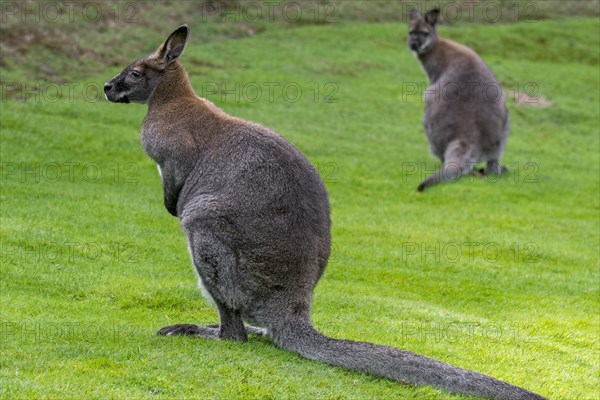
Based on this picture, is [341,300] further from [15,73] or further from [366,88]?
[366,88]

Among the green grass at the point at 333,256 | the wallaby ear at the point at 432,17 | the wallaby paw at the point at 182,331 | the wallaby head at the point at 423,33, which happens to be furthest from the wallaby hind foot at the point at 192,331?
the wallaby ear at the point at 432,17

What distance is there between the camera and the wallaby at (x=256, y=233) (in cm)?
807

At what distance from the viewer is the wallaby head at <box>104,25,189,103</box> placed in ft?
31.5

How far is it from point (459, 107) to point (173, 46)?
13079 mm

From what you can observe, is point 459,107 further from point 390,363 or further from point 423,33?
point 390,363

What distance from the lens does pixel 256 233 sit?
8.20 metres

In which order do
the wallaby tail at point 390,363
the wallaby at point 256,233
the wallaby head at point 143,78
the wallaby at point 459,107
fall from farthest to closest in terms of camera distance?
the wallaby at point 459,107, the wallaby head at point 143,78, the wallaby at point 256,233, the wallaby tail at point 390,363

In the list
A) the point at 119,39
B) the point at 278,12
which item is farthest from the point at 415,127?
the point at 278,12

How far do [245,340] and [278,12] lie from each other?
3096 centimetres

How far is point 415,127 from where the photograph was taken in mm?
27156

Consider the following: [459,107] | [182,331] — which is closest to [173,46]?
[182,331]

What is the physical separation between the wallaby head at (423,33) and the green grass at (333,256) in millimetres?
2916

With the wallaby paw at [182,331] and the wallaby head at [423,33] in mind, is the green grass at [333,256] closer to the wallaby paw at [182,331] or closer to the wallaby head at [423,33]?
the wallaby paw at [182,331]

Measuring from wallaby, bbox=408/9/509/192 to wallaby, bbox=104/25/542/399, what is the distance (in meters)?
12.3
